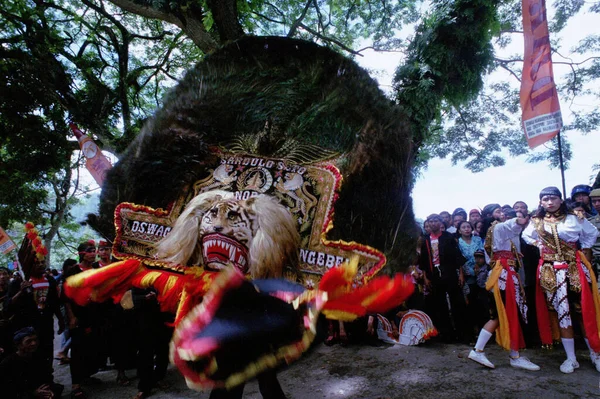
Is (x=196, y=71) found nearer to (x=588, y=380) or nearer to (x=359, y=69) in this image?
(x=359, y=69)

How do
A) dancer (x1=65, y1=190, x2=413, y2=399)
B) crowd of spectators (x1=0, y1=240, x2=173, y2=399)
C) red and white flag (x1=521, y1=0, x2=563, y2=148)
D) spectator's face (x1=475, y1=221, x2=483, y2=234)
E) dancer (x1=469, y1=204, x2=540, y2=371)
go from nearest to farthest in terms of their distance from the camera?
dancer (x1=65, y1=190, x2=413, y2=399) < crowd of spectators (x1=0, y1=240, x2=173, y2=399) < dancer (x1=469, y1=204, x2=540, y2=371) < red and white flag (x1=521, y1=0, x2=563, y2=148) < spectator's face (x1=475, y1=221, x2=483, y2=234)

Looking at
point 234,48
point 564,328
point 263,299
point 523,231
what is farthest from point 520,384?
point 234,48

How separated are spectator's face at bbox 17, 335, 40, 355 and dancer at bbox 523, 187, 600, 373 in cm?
521

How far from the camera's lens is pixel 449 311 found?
15.5 ft

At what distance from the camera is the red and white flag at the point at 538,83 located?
433 cm

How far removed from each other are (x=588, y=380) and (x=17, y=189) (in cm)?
1234

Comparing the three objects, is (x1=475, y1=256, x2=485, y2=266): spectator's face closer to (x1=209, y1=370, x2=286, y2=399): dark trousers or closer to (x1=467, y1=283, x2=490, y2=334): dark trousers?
(x1=467, y1=283, x2=490, y2=334): dark trousers

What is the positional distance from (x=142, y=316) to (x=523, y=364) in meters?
3.91

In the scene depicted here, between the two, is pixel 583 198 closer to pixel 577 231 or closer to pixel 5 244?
pixel 577 231

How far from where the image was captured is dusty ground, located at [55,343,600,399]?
3.07 metres

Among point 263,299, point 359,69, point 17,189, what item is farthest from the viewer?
point 17,189

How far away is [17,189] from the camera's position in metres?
9.32

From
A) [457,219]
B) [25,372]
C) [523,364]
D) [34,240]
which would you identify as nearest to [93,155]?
[34,240]

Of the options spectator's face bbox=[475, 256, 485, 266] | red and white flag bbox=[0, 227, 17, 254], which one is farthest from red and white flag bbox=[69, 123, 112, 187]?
spectator's face bbox=[475, 256, 485, 266]
